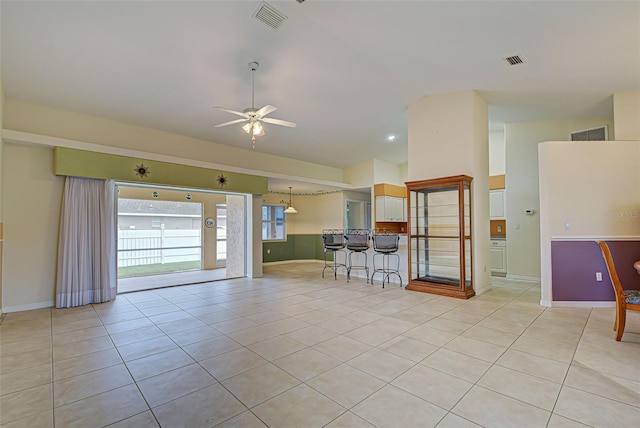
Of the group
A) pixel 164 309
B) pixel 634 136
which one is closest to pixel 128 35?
pixel 164 309

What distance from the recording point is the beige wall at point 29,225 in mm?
4332

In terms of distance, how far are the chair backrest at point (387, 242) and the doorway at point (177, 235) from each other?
344cm

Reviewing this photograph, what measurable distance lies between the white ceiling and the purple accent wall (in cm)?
258

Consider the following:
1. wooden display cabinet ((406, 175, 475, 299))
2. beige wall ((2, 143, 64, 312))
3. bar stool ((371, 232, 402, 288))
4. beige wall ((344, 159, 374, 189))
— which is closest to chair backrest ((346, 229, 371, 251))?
bar stool ((371, 232, 402, 288))

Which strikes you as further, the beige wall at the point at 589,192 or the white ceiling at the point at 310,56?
the beige wall at the point at 589,192

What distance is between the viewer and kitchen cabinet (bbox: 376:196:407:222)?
8.86 m

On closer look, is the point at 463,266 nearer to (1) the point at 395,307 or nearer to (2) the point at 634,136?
(1) the point at 395,307

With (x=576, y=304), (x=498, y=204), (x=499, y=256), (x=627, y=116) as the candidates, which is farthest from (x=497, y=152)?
(x=576, y=304)

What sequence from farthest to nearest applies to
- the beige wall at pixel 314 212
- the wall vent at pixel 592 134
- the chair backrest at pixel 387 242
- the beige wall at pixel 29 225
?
the beige wall at pixel 314 212 → the chair backrest at pixel 387 242 → the wall vent at pixel 592 134 → the beige wall at pixel 29 225

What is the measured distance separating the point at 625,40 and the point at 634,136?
1.84 m

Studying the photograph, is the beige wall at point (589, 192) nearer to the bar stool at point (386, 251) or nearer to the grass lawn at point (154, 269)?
the bar stool at point (386, 251)

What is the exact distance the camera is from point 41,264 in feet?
15.0

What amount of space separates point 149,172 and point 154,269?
4825mm

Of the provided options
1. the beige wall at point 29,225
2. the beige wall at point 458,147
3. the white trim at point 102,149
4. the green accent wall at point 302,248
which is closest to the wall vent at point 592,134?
the beige wall at point 458,147
